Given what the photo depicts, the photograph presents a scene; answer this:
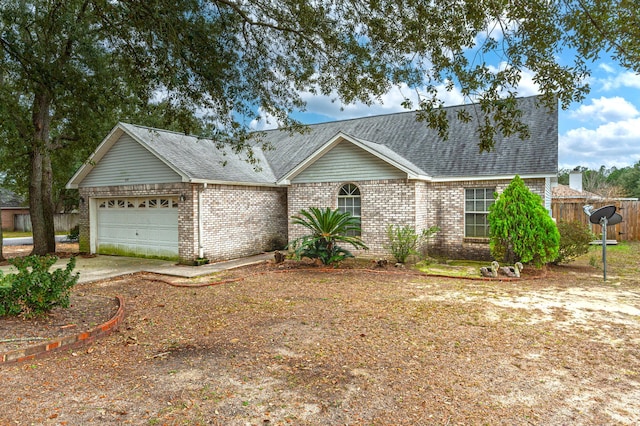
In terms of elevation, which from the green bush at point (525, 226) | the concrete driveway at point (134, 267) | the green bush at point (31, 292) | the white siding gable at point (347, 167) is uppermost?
the white siding gable at point (347, 167)

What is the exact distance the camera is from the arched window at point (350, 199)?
13.6 meters

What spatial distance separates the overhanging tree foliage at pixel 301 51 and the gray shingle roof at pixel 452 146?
8.85 ft

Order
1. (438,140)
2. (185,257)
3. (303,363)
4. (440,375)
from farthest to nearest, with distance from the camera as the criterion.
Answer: (438,140) < (185,257) < (303,363) < (440,375)

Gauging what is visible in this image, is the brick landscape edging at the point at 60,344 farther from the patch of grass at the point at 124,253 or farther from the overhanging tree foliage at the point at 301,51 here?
the patch of grass at the point at 124,253

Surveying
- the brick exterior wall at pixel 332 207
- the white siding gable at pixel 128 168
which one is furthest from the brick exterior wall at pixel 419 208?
the white siding gable at pixel 128 168

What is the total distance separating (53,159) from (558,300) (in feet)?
67.4

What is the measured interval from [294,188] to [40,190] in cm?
961

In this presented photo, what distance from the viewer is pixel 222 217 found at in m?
13.4

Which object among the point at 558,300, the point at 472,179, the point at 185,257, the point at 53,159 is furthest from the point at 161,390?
the point at 53,159

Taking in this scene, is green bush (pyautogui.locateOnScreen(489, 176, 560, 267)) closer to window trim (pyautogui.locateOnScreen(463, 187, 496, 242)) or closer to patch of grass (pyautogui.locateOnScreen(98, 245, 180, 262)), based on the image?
window trim (pyautogui.locateOnScreen(463, 187, 496, 242))

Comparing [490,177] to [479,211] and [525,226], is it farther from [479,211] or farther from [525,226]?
[525,226]

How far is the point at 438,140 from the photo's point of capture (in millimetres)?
15148

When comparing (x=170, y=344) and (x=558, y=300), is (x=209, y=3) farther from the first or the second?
(x=558, y=300)

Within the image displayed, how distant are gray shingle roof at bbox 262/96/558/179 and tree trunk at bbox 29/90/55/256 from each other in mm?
8148
